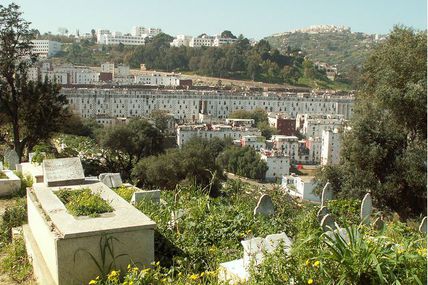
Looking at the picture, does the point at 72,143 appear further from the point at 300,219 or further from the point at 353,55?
the point at 353,55

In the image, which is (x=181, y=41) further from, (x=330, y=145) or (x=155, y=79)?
(x=330, y=145)

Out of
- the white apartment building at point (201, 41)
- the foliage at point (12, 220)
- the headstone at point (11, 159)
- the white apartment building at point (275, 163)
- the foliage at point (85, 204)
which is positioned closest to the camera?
the foliage at point (85, 204)

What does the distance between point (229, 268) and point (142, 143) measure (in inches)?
724

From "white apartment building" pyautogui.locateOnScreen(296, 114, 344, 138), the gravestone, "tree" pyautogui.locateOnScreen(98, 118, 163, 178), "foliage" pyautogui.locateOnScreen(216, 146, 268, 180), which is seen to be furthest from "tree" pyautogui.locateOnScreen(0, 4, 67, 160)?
"white apartment building" pyautogui.locateOnScreen(296, 114, 344, 138)

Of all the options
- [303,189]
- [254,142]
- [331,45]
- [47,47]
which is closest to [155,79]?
[47,47]

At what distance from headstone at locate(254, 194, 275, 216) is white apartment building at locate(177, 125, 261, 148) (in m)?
47.3

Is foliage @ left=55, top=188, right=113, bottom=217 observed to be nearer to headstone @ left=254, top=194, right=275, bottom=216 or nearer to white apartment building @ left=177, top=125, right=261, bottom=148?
headstone @ left=254, top=194, right=275, bottom=216

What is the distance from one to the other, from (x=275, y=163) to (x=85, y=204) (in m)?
44.6

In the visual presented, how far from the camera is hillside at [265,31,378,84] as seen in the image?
463 ft

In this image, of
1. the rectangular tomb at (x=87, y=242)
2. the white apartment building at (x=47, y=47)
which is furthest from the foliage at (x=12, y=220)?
the white apartment building at (x=47, y=47)

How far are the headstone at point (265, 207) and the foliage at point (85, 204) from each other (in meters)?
1.42

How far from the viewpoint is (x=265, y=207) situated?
4.91 meters

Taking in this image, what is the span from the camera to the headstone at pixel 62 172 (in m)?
5.07

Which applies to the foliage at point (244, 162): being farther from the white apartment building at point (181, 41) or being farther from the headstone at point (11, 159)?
the white apartment building at point (181, 41)
